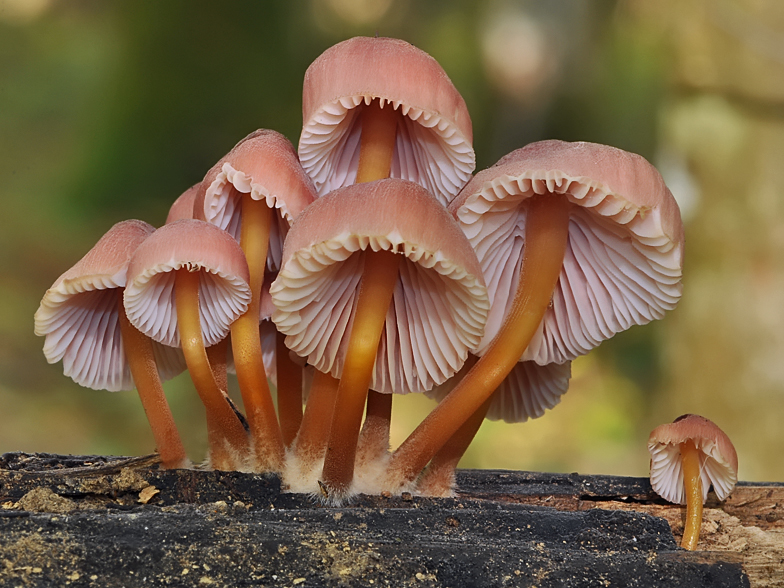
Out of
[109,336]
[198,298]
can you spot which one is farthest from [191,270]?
[109,336]

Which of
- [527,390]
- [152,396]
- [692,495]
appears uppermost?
[527,390]

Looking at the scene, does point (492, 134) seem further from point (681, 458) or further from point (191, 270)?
point (191, 270)

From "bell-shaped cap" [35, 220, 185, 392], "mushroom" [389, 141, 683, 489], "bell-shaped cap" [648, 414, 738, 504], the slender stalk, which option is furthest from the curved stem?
"bell-shaped cap" [35, 220, 185, 392]

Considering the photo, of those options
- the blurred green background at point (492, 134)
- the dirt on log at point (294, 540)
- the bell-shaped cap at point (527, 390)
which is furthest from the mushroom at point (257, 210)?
the blurred green background at point (492, 134)

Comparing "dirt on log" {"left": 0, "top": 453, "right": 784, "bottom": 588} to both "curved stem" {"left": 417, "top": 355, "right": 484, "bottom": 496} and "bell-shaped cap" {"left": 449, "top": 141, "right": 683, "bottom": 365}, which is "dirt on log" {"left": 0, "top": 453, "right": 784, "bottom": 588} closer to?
"curved stem" {"left": 417, "top": 355, "right": 484, "bottom": 496}

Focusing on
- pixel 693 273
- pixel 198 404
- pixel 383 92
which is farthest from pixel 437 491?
pixel 693 273

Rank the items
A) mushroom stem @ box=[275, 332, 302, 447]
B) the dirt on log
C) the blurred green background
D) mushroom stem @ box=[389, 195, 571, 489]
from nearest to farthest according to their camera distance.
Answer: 1. the dirt on log
2. mushroom stem @ box=[389, 195, 571, 489]
3. mushroom stem @ box=[275, 332, 302, 447]
4. the blurred green background

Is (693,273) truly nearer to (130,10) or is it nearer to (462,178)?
(462,178)
